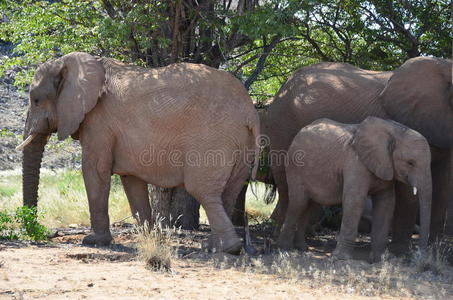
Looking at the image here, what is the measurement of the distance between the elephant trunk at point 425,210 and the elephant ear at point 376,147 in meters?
0.45

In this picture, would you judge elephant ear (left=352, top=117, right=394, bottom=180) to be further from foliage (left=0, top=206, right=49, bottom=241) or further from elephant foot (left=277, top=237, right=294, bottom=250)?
foliage (left=0, top=206, right=49, bottom=241)

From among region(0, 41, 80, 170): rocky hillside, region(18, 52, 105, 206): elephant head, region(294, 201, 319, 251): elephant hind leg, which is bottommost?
region(294, 201, 319, 251): elephant hind leg

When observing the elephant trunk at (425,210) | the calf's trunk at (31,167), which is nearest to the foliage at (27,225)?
the calf's trunk at (31,167)

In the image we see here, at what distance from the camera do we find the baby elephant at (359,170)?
870cm

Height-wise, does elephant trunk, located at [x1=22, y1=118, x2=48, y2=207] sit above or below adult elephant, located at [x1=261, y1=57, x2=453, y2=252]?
below

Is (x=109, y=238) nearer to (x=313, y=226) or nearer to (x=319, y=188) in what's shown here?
(x=319, y=188)

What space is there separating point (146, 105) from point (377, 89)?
337 centimetres

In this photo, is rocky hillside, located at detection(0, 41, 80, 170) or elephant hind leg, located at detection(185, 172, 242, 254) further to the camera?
rocky hillside, located at detection(0, 41, 80, 170)

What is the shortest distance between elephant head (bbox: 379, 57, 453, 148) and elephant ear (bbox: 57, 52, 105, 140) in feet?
13.2

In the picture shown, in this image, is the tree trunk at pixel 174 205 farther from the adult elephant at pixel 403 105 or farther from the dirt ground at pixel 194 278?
the dirt ground at pixel 194 278

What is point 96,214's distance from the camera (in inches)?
378

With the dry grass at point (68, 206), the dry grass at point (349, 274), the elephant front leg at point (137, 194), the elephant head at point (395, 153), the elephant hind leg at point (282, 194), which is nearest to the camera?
the dry grass at point (349, 274)

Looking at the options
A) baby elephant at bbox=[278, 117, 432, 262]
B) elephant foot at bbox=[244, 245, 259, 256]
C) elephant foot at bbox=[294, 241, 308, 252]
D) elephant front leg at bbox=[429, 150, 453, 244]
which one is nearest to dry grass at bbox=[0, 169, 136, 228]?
elephant foot at bbox=[244, 245, 259, 256]

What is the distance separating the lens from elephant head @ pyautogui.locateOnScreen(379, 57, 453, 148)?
9.92 meters
